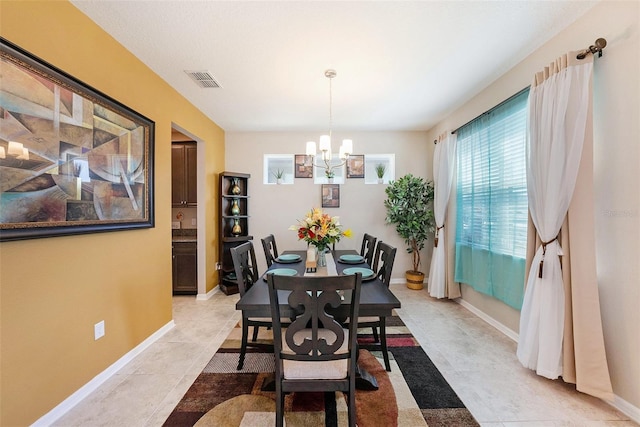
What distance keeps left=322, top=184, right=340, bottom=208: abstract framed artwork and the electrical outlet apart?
3.27 m

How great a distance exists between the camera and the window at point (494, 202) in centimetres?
243

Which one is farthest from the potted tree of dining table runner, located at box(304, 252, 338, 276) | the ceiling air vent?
the ceiling air vent

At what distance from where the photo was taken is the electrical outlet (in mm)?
1864

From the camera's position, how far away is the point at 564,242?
1.83 meters

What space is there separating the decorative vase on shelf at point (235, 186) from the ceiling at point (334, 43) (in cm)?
136

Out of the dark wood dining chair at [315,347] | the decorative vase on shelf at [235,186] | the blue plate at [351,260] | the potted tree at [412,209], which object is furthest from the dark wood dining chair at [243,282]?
the potted tree at [412,209]

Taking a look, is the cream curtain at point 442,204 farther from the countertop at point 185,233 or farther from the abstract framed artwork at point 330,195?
the countertop at point 185,233

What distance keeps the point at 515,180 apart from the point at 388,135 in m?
2.41

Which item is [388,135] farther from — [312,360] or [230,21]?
[312,360]

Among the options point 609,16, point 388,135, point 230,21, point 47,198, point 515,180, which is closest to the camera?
point 47,198

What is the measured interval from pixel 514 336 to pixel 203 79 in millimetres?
4173

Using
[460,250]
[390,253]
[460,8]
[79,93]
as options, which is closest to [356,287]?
[390,253]

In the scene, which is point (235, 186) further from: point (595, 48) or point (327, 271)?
point (595, 48)

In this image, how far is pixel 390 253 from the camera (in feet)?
6.94
